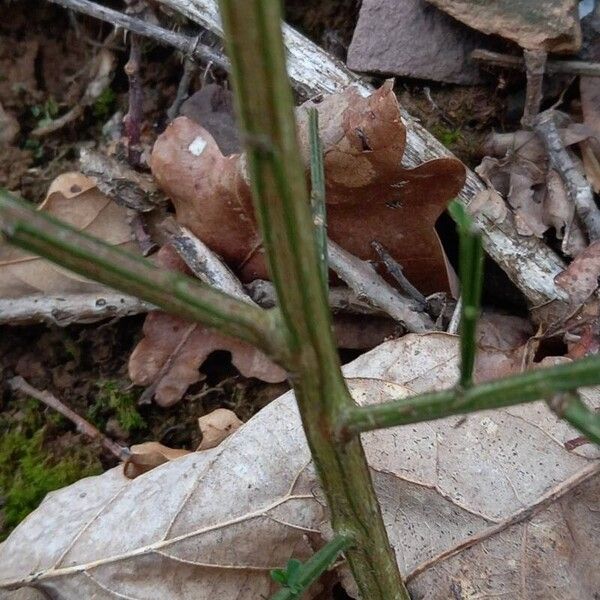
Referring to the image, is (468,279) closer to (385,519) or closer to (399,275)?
(385,519)

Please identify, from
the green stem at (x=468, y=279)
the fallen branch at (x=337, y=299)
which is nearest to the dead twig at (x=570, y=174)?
the fallen branch at (x=337, y=299)

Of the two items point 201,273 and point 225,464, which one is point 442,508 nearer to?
point 225,464

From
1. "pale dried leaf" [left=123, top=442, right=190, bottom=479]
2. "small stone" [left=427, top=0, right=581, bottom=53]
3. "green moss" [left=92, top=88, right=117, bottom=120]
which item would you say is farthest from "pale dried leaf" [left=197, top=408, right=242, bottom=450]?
"small stone" [left=427, top=0, right=581, bottom=53]

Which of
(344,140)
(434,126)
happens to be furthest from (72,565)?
(434,126)

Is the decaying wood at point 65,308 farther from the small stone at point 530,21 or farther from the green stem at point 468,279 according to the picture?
the green stem at point 468,279

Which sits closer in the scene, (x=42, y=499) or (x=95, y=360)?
(x=42, y=499)

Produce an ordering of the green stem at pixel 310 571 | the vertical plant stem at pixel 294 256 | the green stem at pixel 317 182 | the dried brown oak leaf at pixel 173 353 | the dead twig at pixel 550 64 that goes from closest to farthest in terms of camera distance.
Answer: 1. the vertical plant stem at pixel 294 256
2. the green stem at pixel 310 571
3. the green stem at pixel 317 182
4. the dried brown oak leaf at pixel 173 353
5. the dead twig at pixel 550 64

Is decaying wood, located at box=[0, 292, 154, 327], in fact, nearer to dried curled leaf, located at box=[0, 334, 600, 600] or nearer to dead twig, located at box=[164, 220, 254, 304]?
dead twig, located at box=[164, 220, 254, 304]
